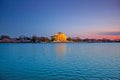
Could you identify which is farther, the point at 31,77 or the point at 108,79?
the point at 31,77

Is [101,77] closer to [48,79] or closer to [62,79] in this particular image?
[62,79]

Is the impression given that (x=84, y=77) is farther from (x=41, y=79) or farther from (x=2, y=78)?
(x=2, y=78)

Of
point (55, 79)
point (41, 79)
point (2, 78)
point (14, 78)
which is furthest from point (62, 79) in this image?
point (2, 78)

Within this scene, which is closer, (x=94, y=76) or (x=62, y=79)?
(x=62, y=79)

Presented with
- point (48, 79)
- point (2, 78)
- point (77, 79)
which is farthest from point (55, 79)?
point (2, 78)

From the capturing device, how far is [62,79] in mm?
20188

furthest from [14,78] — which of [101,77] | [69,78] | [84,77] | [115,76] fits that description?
[115,76]

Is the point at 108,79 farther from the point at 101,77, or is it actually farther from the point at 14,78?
the point at 14,78

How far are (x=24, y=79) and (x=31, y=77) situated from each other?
1.17 meters

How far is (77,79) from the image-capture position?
789 inches

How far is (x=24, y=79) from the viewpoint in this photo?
813 inches

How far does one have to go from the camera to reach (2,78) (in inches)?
828

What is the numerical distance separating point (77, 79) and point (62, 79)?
1517mm

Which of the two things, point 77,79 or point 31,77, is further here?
point 31,77
